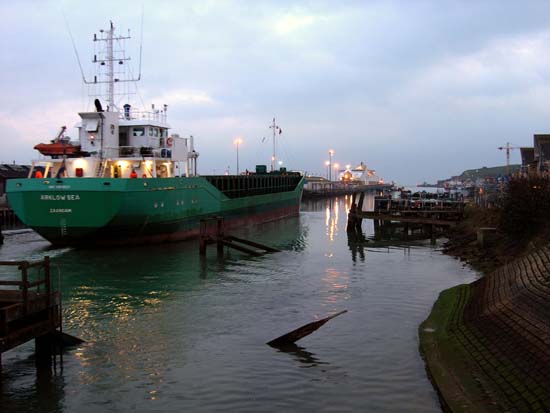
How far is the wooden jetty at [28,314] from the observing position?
37.4 feet

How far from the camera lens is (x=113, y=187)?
32.1m

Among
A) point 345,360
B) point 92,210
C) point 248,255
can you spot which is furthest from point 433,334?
point 92,210

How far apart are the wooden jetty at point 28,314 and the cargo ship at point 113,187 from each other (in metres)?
19.5

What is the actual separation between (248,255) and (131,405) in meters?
21.6

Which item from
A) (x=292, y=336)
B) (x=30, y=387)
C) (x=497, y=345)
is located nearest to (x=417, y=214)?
(x=292, y=336)

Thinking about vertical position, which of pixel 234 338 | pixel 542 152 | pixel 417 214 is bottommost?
pixel 234 338

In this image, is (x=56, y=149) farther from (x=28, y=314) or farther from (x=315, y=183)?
(x=315, y=183)

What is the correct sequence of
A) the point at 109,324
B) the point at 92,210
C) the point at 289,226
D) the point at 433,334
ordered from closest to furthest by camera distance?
1. the point at 433,334
2. the point at 109,324
3. the point at 92,210
4. the point at 289,226

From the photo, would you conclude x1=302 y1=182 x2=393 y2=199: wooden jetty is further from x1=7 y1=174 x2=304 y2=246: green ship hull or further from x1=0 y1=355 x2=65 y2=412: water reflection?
x1=0 y1=355 x2=65 y2=412: water reflection

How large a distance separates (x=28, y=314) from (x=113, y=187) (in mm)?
20543

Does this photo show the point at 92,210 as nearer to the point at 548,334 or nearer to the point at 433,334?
the point at 433,334

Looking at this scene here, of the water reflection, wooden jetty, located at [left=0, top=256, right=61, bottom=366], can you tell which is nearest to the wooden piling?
wooden jetty, located at [left=0, top=256, right=61, bottom=366]

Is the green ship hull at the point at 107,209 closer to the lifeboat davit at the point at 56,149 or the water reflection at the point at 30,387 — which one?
the lifeboat davit at the point at 56,149

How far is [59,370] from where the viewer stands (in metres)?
12.8
